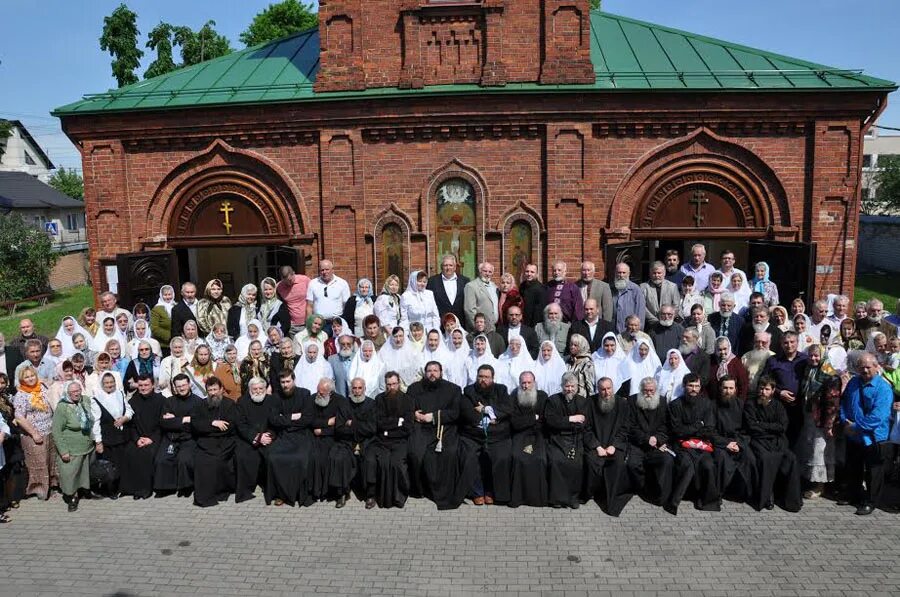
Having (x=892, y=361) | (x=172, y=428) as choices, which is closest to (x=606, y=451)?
(x=892, y=361)

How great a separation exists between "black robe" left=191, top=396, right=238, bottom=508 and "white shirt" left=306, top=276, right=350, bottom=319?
2.37 m

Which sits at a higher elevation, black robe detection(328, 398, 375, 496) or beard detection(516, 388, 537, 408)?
beard detection(516, 388, 537, 408)

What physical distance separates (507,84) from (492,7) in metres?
1.26

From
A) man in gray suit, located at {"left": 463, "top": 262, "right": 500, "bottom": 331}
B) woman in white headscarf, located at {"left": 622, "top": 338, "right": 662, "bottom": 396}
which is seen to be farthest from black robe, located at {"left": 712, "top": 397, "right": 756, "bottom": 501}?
man in gray suit, located at {"left": 463, "top": 262, "right": 500, "bottom": 331}

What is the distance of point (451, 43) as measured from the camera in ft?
39.1

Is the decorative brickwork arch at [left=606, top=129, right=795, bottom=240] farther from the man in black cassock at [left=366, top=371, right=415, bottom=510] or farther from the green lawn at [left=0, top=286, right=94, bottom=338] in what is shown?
the green lawn at [left=0, top=286, right=94, bottom=338]

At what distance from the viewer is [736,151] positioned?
463 inches

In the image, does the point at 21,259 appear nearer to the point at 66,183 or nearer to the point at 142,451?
the point at 142,451

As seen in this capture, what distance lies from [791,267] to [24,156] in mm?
56814

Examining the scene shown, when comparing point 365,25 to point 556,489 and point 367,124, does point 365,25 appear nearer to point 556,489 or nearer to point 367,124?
point 367,124

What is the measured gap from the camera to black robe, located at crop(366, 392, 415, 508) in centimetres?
738

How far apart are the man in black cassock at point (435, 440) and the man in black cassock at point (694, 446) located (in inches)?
87.3

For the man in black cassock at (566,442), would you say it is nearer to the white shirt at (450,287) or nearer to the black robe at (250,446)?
the white shirt at (450,287)

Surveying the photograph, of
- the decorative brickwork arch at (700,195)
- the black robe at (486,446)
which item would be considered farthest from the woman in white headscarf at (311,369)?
the decorative brickwork arch at (700,195)
